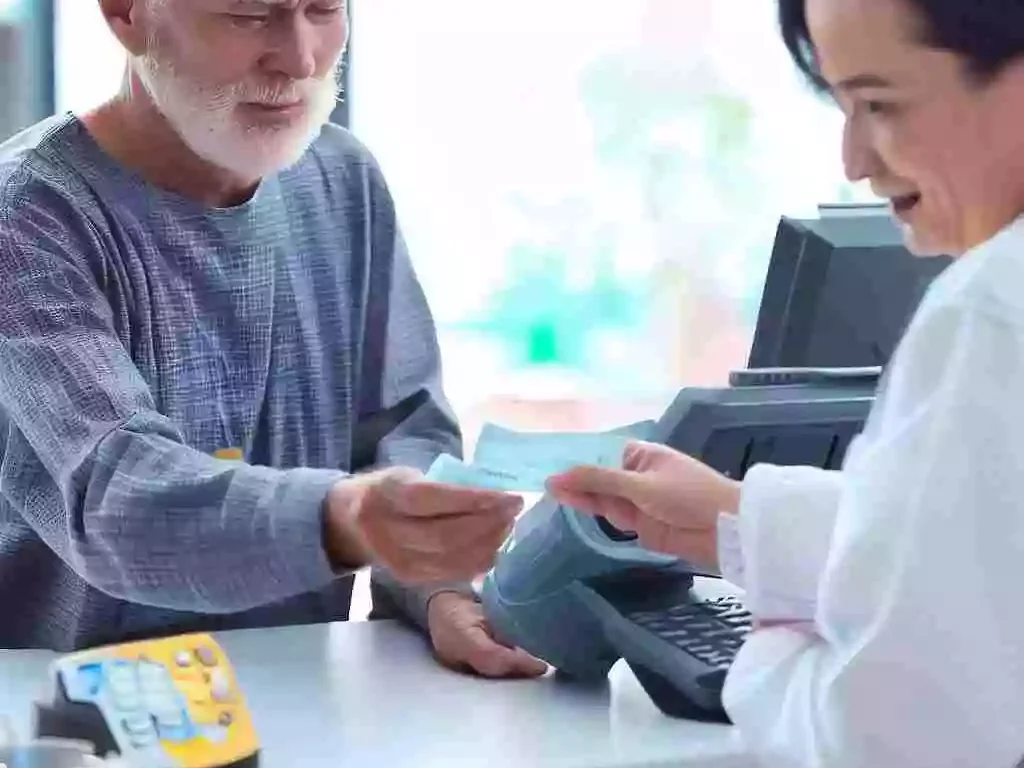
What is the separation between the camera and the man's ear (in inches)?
58.3

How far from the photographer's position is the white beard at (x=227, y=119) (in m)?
1.45

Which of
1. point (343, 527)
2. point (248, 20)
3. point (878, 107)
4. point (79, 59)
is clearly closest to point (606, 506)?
point (343, 527)

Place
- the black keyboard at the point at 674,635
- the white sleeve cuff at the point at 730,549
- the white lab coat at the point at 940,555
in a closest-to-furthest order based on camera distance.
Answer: the white lab coat at the point at 940,555
the white sleeve cuff at the point at 730,549
the black keyboard at the point at 674,635

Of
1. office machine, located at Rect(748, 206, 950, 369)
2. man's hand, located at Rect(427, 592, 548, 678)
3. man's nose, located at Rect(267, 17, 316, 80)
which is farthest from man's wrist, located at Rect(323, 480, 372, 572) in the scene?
man's nose, located at Rect(267, 17, 316, 80)

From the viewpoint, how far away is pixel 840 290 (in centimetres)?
119

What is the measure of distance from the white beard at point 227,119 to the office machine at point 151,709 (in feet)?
1.93

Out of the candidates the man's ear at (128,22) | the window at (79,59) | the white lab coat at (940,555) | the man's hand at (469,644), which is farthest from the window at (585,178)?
the white lab coat at (940,555)

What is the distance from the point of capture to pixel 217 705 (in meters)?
0.98

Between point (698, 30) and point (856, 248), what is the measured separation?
1469 mm

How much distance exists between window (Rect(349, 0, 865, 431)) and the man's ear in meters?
1.03

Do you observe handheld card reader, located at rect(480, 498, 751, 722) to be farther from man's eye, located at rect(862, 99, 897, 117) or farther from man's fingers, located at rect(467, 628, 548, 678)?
man's eye, located at rect(862, 99, 897, 117)

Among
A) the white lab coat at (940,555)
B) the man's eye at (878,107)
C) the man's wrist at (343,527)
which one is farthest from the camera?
the man's wrist at (343,527)

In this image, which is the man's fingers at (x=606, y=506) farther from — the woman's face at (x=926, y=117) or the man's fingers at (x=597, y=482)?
the woman's face at (x=926, y=117)

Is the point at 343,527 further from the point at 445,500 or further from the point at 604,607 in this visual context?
the point at 604,607
